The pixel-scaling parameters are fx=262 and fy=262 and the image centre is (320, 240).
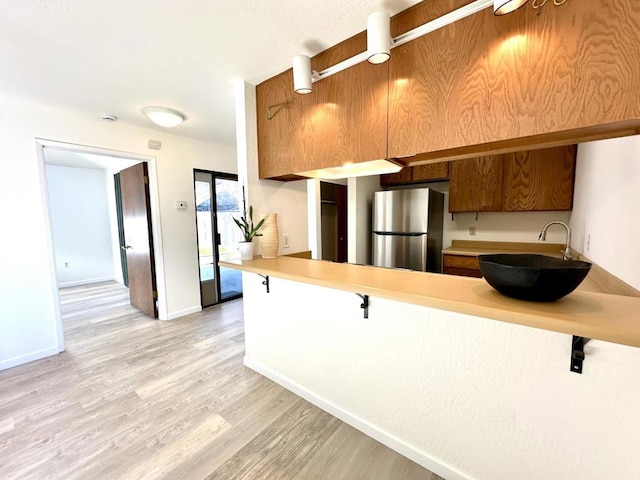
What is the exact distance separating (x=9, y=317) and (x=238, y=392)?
7.52ft

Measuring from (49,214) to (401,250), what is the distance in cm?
384

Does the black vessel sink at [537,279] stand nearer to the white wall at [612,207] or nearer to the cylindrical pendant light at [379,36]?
the white wall at [612,207]

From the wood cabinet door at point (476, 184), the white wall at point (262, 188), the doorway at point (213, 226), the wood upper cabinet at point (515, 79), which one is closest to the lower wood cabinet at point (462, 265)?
the wood cabinet door at point (476, 184)

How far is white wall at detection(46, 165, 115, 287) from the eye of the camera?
509cm

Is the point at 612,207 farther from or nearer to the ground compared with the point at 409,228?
farther from the ground

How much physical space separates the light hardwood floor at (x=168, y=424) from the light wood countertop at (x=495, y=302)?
964 millimetres

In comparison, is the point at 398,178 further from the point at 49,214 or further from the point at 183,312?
the point at 49,214

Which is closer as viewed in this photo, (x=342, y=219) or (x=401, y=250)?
(x=401, y=250)

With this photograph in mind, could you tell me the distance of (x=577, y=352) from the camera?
97 centimetres

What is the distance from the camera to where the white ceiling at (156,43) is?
136cm

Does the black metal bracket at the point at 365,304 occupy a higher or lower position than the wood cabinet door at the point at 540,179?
lower

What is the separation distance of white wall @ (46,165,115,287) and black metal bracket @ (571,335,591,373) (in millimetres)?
7287

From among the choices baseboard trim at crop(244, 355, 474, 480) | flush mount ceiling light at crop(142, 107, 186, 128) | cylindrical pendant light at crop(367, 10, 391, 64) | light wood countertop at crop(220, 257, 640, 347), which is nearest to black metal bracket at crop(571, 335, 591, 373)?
light wood countertop at crop(220, 257, 640, 347)

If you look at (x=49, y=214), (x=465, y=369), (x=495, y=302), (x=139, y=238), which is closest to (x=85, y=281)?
(x=139, y=238)
